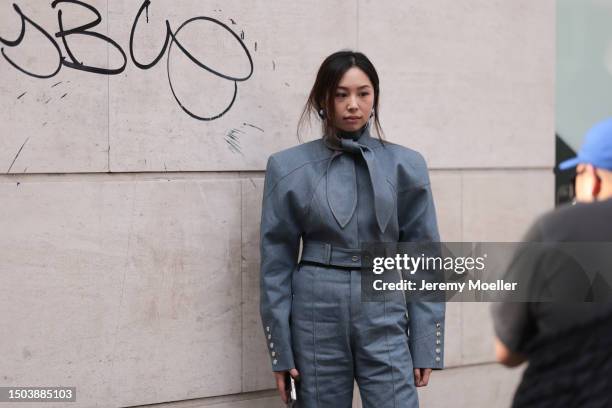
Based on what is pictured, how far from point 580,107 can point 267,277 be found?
311 cm

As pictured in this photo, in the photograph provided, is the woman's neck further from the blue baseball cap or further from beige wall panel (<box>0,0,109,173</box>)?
the blue baseball cap

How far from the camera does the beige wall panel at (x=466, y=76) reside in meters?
5.36

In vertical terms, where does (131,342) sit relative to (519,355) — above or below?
below

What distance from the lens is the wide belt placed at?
13.5 ft

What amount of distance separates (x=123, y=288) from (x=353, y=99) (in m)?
1.30

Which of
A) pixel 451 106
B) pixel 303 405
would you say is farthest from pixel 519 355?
pixel 451 106

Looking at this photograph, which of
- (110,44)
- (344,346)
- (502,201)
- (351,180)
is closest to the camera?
(344,346)

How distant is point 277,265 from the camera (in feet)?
13.7

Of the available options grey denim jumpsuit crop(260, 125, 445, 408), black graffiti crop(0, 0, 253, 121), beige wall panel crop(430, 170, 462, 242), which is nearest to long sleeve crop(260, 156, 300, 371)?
grey denim jumpsuit crop(260, 125, 445, 408)

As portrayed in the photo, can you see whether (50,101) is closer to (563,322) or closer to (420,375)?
(420,375)

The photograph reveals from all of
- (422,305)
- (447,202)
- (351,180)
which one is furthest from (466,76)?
(422,305)

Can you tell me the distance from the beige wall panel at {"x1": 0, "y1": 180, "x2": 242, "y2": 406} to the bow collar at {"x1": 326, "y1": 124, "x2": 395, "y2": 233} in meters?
0.72

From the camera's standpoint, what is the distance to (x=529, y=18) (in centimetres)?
601

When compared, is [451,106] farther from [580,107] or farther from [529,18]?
[580,107]
